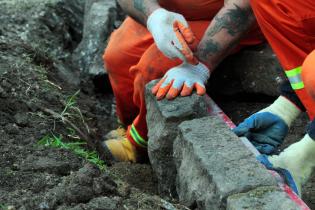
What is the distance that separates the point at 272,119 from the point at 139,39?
1022 millimetres

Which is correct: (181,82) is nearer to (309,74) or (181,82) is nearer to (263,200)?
(309,74)

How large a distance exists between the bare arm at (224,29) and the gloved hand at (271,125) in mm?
460

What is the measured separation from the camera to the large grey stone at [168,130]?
9.29 feet

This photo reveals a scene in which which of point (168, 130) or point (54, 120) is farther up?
A: point (168, 130)

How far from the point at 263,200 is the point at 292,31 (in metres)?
0.81

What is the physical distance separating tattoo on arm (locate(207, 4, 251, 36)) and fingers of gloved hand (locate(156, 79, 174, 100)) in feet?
1.26

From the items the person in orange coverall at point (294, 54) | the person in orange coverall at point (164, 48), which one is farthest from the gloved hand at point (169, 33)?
the person in orange coverall at point (294, 54)

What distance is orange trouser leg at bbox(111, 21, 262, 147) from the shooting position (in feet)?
10.7

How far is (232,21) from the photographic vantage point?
317cm

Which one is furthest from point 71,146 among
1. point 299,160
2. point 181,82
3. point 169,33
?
point 299,160

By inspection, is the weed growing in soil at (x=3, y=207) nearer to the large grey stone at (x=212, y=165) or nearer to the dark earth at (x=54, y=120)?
the dark earth at (x=54, y=120)

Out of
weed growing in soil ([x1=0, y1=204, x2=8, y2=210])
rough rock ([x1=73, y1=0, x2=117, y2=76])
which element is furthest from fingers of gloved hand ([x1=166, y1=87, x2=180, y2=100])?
rough rock ([x1=73, y1=0, x2=117, y2=76])

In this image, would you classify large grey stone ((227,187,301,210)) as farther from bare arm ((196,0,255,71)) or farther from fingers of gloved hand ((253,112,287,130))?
bare arm ((196,0,255,71))

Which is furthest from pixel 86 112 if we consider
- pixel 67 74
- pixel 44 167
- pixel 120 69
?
pixel 44 167
